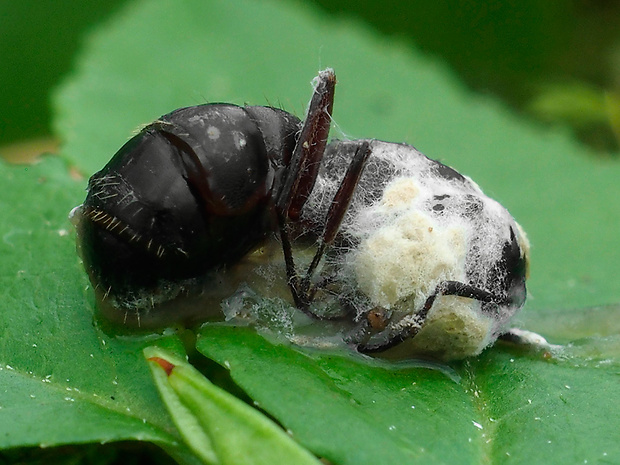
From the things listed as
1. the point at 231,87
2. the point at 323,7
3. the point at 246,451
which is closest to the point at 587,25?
the point at 323,7

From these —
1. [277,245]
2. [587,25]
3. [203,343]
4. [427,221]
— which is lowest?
[203,343]

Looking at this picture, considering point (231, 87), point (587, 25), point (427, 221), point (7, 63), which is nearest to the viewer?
point (427, 221)

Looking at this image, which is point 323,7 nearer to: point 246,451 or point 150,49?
point 150,49

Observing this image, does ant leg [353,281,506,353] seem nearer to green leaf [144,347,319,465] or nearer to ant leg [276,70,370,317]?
ant leg [276,70,370,317]

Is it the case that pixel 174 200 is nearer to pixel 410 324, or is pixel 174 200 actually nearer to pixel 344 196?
pixel 344 196

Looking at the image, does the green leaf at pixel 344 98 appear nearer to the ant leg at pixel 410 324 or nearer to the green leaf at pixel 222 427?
the ant leg at pixel 410 324

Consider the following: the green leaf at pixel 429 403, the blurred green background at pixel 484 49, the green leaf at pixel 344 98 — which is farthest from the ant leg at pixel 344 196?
the blurred green background at pixel 484 49
